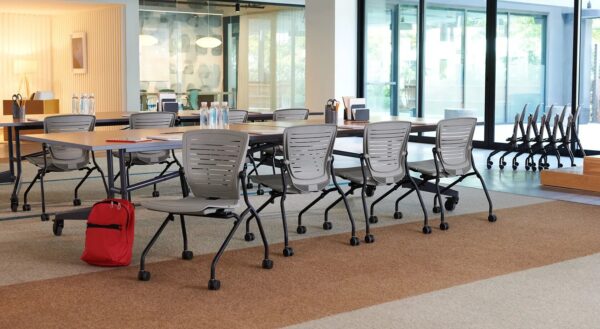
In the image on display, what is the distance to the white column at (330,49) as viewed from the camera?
47.5 feet

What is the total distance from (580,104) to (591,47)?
0.81 meters

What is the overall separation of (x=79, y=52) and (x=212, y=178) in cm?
1206

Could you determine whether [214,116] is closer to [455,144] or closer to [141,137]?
[141,137]

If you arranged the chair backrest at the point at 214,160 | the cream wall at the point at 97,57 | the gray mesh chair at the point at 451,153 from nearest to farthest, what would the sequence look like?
the chair backrest at the point at 214,160 < the gray mesh chair at the point at 451,153 < the cream wall at the point at 97,57

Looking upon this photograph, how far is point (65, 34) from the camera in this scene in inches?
671

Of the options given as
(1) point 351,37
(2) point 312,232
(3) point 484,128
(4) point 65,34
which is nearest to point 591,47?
(3) point 484,128

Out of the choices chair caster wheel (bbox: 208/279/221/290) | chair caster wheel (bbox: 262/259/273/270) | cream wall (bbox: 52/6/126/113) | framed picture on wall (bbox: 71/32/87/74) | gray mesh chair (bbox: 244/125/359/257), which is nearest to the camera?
chair caster wheel (bbox: 208/279/221/290)

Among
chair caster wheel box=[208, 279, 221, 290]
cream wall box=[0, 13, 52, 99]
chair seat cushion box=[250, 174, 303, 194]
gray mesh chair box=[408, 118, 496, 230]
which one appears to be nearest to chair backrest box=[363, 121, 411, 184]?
gray mesh chair box=[408, 118, 496, 230]

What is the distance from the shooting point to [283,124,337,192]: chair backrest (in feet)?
18.6

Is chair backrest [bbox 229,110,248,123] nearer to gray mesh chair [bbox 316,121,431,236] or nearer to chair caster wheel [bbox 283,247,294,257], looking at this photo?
gray mesh chair [bbox 316,121,431,236]

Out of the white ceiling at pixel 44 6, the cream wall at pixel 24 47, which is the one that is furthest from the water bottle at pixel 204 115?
the cream wall at pixel 24 47

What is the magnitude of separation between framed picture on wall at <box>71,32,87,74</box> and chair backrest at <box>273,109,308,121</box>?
8256mm

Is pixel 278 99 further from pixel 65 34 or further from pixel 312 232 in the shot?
pixel 312 232

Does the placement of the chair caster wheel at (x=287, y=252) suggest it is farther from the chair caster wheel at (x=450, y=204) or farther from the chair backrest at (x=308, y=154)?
the chair caster wheel at (x=450, y=204)
